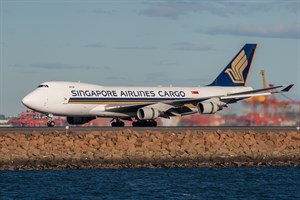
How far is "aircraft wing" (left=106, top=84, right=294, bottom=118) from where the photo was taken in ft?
253

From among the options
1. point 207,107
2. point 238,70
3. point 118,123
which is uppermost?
point 238,70

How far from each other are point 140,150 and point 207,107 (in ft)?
80.1

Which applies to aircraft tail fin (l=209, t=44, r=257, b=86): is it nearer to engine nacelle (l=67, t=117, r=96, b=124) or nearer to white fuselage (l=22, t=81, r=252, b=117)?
white fuselage (l=22, t=81, r=252, b=117)

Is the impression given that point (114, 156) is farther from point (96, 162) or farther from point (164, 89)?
point (164, 89)

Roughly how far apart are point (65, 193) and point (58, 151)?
12.1 metres

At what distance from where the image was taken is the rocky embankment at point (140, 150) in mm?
52812

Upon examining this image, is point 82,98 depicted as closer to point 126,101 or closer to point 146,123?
point 126,101

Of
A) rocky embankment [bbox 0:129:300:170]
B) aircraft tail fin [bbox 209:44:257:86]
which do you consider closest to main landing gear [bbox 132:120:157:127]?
aircraft tail fin [bbox 209:44:257:86]

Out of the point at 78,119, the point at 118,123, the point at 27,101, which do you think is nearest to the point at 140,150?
the point at 27,101

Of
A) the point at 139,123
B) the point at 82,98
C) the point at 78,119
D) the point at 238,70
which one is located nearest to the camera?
the point at 82,98

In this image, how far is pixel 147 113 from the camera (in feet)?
251

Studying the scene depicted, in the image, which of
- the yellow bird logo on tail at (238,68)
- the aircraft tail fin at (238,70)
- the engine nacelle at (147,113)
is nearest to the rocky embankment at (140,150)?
the engine nacelle at (147,113)

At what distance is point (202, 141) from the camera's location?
58.1m

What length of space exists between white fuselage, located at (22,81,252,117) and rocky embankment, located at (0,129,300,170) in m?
14.9
